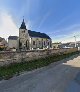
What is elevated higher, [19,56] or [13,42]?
[13,42]

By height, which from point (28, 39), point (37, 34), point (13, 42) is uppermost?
point (37, 34)

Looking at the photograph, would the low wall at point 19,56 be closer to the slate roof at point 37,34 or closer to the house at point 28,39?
the house at point 28,39

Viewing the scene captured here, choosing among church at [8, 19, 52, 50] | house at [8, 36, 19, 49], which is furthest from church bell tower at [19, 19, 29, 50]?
house at [8, 36, 19, 49]

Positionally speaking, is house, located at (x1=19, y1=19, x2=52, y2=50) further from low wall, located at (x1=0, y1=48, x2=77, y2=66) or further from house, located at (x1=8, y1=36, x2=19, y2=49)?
low wall, located at (x1=0, y1=48, x2=77, y2=66)

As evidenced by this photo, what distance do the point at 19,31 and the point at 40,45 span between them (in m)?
10.5

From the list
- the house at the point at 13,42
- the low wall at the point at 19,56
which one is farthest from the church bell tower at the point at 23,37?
the low wall at the point at 19,56

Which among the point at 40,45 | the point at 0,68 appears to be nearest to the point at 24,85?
the point at 0,68

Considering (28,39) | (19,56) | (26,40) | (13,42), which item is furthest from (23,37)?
(19,56)

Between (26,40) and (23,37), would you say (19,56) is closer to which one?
(26,40)

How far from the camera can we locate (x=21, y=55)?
2119cm

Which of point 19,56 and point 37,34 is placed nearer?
point 19,56

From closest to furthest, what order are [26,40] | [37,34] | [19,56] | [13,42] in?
[19,56] < [26,40] < [13,42] < [37,34]

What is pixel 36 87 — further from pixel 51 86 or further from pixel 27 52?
pixel 27 52

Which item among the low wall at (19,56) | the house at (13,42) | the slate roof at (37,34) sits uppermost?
the slate roof at (37,34)
